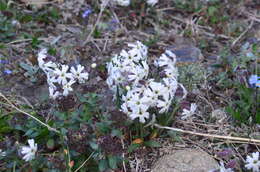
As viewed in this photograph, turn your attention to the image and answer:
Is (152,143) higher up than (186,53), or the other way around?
(186,53)

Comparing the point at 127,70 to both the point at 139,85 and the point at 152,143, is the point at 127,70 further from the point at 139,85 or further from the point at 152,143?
the point at 152,143

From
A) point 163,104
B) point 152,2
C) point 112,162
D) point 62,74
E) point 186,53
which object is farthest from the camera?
point 152,2

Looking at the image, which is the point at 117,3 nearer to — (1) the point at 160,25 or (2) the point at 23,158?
(1) the point at 160,25

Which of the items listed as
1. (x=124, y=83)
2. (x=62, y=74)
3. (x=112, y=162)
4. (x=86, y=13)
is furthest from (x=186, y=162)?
(x=86, y=13)

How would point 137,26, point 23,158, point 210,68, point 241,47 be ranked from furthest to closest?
point 137,26 < point 241,47 < point 210,68 < point 23,158

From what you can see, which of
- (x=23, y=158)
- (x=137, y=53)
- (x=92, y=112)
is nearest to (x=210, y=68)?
(x=137, y=53)

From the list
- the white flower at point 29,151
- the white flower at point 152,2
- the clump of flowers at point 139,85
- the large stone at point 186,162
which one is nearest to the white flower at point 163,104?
the clump of flowers at point 139,85
